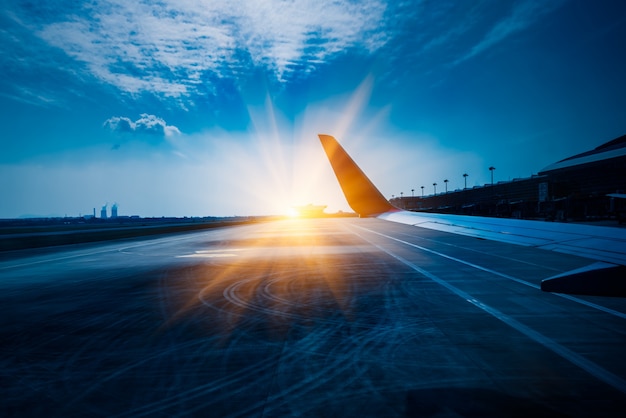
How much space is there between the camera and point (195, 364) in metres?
4.23

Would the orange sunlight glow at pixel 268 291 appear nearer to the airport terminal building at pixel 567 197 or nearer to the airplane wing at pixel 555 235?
the airplane wing at pixel 555 235

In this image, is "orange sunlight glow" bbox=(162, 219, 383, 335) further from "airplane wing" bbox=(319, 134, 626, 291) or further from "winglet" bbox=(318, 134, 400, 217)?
"winglet" bbox=(318, 134, 400, 217)

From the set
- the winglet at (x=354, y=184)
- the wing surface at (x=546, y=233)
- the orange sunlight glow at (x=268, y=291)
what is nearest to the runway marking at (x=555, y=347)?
the wing surface at (x=546, y=233)

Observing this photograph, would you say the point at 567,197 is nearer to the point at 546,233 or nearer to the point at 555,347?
the point at 546,233

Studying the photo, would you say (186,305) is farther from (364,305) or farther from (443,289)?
(443,289)

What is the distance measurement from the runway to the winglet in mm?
8569

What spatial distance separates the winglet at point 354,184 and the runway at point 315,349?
337 inches

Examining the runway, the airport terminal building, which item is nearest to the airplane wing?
the runway

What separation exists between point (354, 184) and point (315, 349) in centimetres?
1325

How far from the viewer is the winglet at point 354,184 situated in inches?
672

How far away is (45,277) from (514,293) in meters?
13.3

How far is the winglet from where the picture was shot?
17062 millimetres

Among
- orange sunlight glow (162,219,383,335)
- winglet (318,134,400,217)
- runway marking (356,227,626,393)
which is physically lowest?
runway marking (356,227,626,393)

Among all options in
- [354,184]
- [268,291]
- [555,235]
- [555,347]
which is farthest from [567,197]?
[555,347]
